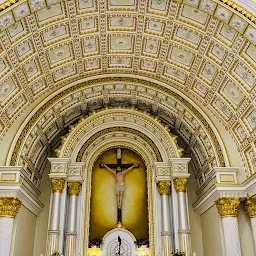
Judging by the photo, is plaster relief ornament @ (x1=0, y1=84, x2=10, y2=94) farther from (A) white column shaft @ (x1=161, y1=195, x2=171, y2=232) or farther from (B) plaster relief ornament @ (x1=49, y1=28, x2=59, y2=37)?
(A) white column shaft @ (x1=161, y1=195, x2=171, y2=232)

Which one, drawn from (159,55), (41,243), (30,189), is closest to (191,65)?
(159,55)

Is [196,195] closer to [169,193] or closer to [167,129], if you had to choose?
[169,193]

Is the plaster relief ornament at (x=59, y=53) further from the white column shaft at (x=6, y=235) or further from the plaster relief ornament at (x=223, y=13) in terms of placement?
the white column shaft at (x=6, y=235)

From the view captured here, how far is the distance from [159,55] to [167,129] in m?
3.46

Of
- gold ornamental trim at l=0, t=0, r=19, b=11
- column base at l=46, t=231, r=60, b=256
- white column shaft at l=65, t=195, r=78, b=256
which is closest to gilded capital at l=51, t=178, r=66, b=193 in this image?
white column shaft at l=65, t=195, r=78, b=256

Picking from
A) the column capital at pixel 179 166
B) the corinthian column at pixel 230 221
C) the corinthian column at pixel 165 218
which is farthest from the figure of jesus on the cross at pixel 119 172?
the corinthian column at pixel 230 221

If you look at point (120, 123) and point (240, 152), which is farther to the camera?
point (120, 123)

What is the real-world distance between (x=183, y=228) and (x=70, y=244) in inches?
172

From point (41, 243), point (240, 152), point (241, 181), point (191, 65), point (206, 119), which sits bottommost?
point (41, 243)

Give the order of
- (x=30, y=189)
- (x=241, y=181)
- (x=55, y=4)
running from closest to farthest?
(x=55, y=4), (x=241, y=181), (x=30, y=189)

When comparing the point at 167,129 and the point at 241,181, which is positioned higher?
the point at 167,129

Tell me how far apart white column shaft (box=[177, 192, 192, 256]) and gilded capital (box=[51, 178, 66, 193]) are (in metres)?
4.69

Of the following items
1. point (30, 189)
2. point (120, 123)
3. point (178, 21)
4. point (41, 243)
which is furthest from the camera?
point (120, 123)

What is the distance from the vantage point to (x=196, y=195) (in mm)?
16219
